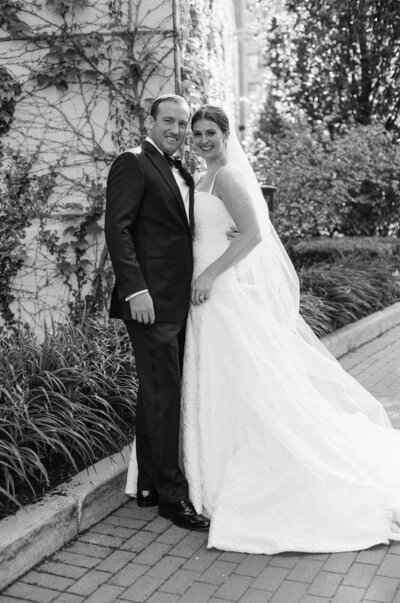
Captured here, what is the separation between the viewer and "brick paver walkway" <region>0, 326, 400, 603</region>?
3.29 m

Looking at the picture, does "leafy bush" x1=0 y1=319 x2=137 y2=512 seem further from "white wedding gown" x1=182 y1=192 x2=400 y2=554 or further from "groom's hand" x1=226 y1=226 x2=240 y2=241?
"groom's hand" x1=226 y1=226 x2=240 y2=241

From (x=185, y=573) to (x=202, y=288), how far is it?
1.36 m

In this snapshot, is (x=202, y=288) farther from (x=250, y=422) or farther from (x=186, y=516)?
(x=186, y=516)

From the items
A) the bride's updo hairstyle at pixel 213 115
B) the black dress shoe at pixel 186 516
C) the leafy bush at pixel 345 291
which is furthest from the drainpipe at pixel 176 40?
the black dress shoe at pixel 186 516

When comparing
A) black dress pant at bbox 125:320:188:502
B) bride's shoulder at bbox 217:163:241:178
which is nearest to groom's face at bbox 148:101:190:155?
bride's shoulder at bbox 217:163:241:178

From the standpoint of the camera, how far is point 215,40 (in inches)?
315

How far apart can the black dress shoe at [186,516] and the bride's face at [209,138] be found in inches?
69.1

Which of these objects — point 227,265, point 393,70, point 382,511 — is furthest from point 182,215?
point 393,70

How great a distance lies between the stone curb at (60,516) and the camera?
344 cm

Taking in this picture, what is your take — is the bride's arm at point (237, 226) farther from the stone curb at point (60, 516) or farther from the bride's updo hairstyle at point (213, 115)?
the stone curb at point (60, 516)

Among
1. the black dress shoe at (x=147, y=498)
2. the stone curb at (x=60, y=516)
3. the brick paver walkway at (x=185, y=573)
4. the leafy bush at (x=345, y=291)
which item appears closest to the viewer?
the brick paver walkway at (x=185, y=573)

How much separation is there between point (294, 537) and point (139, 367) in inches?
42.8

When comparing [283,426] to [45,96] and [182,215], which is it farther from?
[45,96]

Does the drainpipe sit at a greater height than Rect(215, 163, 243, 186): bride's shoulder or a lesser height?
greater
